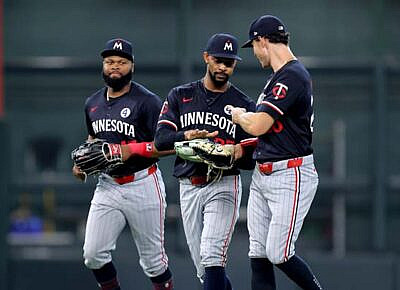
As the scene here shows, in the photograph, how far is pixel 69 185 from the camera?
38.9ft

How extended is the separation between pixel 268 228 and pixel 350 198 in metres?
5.03

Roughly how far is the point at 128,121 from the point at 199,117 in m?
0.59

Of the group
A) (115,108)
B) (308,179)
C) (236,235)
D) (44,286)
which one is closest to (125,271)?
(44,286)

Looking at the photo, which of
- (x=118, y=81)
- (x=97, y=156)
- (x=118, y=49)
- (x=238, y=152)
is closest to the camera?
(x=238, y=152)

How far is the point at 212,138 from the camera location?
716 centimetres

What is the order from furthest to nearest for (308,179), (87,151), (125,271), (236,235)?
(236,235) → (125,271) → (87,151) → (308,179)

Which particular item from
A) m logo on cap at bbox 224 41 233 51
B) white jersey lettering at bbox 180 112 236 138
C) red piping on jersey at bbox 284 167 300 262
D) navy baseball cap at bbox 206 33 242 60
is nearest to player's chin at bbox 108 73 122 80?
white jersey lettering at bbox 180 112 236 138

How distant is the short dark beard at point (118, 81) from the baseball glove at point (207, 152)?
31.1 inches

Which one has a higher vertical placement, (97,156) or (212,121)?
(212,121)

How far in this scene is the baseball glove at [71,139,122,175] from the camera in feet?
24.2

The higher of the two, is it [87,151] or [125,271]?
[87,151]

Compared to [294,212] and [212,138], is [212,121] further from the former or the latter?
[294,212]

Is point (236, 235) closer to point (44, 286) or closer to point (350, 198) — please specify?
point (350, 198)

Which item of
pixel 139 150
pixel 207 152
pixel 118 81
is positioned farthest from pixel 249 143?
pixel 118 81
